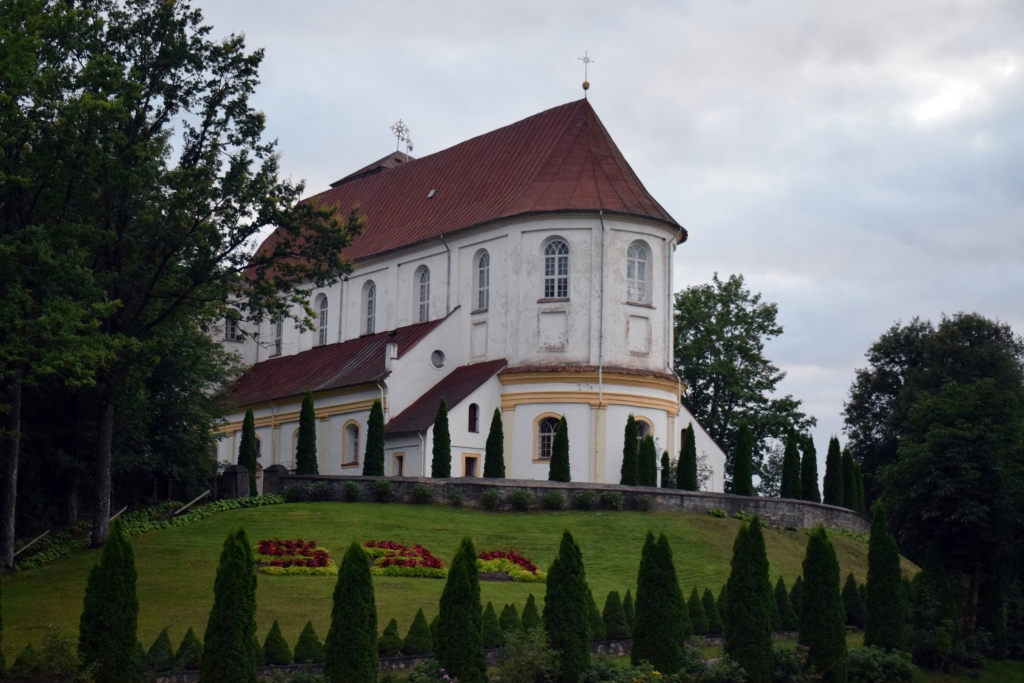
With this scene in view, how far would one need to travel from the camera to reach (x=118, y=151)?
32312 mm

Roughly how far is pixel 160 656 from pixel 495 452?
913 inches

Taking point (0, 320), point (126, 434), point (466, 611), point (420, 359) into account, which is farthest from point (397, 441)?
point (466, 611)

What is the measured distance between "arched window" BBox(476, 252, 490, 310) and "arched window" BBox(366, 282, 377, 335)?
7.29 metres

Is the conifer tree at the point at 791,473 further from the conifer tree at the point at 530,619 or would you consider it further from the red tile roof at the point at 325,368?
the conifer tree at the point at 530,619

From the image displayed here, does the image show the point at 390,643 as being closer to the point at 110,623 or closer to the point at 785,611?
the point at 110,623

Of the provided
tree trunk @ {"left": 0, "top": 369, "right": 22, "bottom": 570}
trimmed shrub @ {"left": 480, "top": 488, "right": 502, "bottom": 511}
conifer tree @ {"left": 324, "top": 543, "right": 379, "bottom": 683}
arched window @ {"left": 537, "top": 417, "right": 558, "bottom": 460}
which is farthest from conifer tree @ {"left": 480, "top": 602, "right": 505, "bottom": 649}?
arched window @ {"left": 537, "top": 417, "right": 558, "bottom": 460}

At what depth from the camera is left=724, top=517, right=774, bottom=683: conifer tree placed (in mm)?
25344

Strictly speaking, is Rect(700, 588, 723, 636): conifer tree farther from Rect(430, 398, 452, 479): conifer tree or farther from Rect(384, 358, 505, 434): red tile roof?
Rect(384, 358, 505, 434): red tile roof

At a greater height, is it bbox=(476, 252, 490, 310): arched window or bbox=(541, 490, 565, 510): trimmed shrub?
bbox=(476, 252, 490, 310): arched window

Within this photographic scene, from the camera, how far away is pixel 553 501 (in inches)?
1588

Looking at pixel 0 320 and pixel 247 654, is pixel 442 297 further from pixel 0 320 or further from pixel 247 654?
pixel 247 654

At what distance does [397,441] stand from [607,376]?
7659 mm

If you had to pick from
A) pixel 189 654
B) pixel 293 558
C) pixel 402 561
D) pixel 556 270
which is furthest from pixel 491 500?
pixel 189 654

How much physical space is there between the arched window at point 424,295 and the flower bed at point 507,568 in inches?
805
